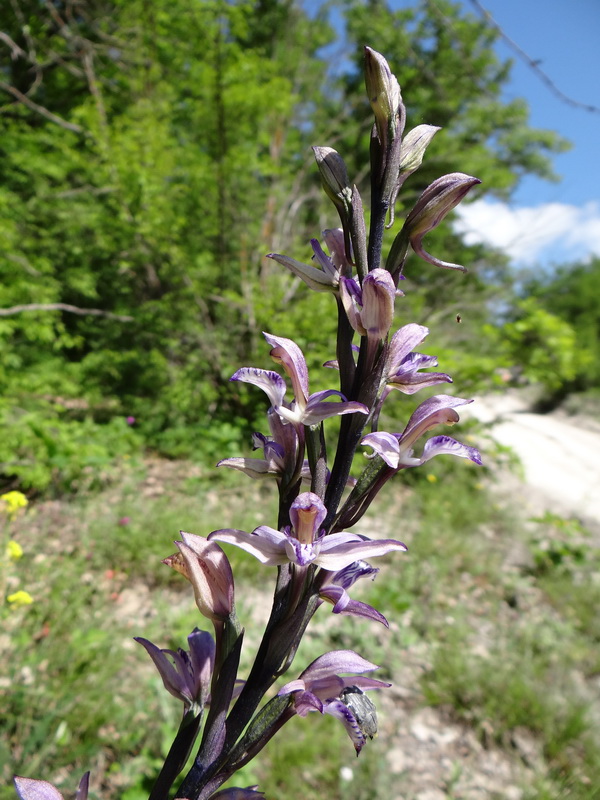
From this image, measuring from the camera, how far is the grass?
194cm

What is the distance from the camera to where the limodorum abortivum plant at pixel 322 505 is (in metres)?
0.66

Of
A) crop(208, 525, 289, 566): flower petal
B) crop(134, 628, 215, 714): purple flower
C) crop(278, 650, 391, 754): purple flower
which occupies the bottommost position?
crop(134, 628, 215, 714): purple flower

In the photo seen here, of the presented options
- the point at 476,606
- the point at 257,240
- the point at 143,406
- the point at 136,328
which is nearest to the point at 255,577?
the point at 476,606

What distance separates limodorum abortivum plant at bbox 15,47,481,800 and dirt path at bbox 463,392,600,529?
16.5 ft

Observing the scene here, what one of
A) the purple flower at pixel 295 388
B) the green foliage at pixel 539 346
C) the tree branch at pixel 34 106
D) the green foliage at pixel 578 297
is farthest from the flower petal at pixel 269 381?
the green foliage at pixel 578 297

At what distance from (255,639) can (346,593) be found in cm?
231

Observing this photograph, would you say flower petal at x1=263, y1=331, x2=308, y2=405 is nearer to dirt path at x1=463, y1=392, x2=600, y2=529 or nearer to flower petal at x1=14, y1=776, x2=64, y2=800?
flower petal at x1=14, y1=776, x2=64, y2=800

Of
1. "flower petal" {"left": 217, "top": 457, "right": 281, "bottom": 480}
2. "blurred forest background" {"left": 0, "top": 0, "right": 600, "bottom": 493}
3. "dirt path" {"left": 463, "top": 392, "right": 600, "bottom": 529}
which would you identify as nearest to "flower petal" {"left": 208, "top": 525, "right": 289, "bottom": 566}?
"flower petal" {"left": 217, "top": 457, "right": 281, "bottom": 480}

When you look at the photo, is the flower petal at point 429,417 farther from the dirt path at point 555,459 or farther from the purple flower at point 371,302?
the dirt path at point 555,459

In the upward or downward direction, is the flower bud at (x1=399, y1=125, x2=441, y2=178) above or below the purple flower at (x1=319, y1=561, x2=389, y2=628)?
above

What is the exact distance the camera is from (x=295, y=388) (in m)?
0.78

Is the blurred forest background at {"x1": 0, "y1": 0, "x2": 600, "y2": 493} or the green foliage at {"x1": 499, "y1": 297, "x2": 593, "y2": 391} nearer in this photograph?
the blurred forest background at {"x1": 0, "y1": 0, "x2": 600, "y2": 493}

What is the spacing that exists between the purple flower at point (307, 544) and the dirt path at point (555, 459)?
5.13 meters

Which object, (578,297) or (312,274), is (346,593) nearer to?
(312,274)
